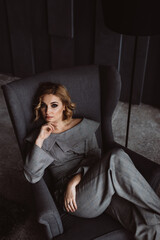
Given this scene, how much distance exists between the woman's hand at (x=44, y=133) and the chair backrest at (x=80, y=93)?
13 cm

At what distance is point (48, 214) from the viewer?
131 cm

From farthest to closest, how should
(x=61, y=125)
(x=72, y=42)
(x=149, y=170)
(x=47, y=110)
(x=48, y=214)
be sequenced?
(x=72, y=42) → (x=61, y=125) → (x=47, y=110) → (x=149, y=170) → (x=48, y=214)

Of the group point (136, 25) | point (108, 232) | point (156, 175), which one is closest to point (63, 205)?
point (108, 232)

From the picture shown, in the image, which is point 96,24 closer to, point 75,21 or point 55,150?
point 75,21

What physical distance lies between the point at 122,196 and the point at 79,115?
64 centimetres

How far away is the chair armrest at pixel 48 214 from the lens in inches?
51.6

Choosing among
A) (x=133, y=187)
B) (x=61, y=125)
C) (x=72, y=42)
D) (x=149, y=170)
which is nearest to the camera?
(x=133, y=187)

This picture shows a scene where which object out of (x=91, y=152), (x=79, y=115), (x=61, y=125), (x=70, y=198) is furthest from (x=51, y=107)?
(x=70, y=198)

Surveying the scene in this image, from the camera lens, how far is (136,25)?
5.07 feet

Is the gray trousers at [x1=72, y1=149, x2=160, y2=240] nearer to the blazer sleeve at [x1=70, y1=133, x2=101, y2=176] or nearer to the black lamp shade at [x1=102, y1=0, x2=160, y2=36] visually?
the blazer sleeve at [x1=70, y1=133, x2=101, y2=176]

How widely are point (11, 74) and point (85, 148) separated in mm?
2791

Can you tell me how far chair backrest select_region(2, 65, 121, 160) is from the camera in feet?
5.25

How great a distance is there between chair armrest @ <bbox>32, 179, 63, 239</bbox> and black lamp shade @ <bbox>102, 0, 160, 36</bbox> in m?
1.05

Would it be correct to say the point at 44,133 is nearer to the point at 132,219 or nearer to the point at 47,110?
the point at 47,110
